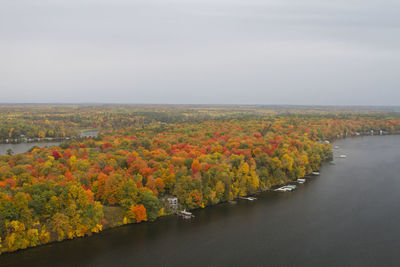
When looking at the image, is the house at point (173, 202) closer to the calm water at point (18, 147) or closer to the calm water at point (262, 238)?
the calm water at point (262, 238)

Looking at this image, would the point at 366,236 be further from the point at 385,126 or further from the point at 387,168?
the point at 385,126

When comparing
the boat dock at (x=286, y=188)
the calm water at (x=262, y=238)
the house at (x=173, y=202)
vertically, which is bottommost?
the calm water at (x=262, y=238)

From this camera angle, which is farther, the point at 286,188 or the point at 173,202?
the point at 286,188

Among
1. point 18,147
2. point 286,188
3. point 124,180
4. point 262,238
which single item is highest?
point 124,180

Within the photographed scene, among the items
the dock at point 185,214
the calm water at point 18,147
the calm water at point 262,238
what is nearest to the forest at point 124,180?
the dock at point 185,214

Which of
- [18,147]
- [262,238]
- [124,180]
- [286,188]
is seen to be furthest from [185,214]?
[18,147]

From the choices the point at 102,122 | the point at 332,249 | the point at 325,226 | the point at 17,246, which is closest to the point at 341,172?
the point at 325,226

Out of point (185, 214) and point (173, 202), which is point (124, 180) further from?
point (185, 214)

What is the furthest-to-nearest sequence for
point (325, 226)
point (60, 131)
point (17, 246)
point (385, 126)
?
point (385, 126) → point (60, 131) → point (325, 226) → point (17, 246)

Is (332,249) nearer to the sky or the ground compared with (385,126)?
nearer to the ground
